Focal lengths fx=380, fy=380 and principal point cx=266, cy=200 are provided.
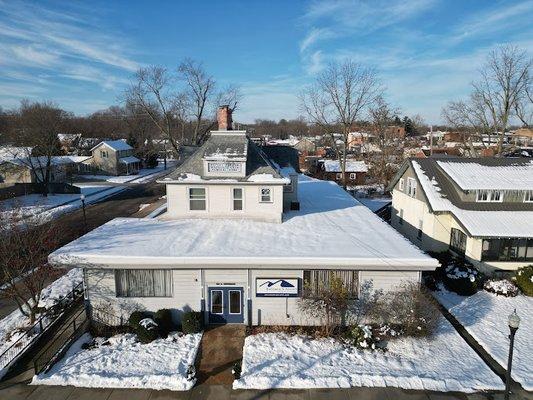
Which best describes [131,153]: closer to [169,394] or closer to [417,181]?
[417,181]

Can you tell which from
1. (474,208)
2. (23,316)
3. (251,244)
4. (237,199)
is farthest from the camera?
(474,208)

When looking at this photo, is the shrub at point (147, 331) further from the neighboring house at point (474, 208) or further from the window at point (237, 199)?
the neighboring house at point (474, 208)

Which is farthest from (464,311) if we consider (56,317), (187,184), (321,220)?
(56,317)

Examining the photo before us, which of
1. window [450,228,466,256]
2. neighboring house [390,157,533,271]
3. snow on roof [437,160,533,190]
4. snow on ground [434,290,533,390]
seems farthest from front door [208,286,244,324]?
snow on roof [437,160,533,190]

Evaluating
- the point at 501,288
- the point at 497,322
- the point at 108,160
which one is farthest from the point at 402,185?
the point at 108,160

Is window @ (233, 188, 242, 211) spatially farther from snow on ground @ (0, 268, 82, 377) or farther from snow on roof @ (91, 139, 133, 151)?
snow on roof @ (91, 139, 133, 151)

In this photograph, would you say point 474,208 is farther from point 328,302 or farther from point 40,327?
point 40,327

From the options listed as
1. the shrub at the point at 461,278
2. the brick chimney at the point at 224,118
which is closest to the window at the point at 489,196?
the shrub at the point at 461,278
